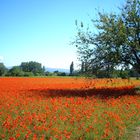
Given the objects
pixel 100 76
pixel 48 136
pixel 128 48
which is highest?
pixel 128 48

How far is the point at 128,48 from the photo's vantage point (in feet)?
97.5

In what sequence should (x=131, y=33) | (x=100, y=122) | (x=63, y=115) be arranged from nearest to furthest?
(x=100, y=122) < (x=63, y=115) < (x=131, y=33)

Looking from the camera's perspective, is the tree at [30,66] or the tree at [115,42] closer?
the tree at [115,42]

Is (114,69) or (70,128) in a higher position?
(114,69)

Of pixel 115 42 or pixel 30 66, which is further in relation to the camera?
pixel 30 66

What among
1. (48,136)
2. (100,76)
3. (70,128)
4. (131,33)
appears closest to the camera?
(48,136)

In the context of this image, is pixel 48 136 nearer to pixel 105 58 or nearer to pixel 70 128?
pixel 70 128

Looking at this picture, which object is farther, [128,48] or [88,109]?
[128,48]

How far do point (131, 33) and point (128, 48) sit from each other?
1407 millimetres

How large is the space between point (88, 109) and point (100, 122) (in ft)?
10.2

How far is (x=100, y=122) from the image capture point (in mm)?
13328

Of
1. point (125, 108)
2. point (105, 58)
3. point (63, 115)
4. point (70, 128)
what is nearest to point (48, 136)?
point (70, 128)

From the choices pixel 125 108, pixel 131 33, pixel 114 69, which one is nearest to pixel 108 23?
pixel 131 33

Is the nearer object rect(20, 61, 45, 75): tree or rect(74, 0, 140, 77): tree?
rect(74, 0, 140, 77): tree
